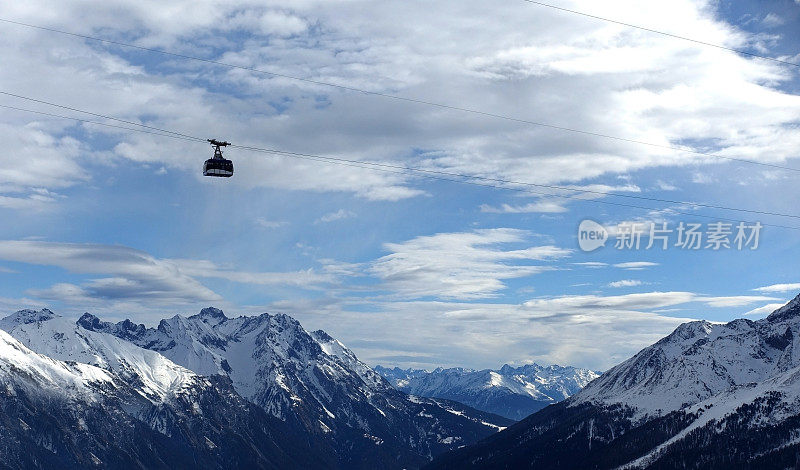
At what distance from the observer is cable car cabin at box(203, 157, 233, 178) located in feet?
460

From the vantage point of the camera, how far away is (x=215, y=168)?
140 m

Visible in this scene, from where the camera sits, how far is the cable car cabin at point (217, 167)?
14025 centimetres

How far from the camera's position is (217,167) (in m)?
140
